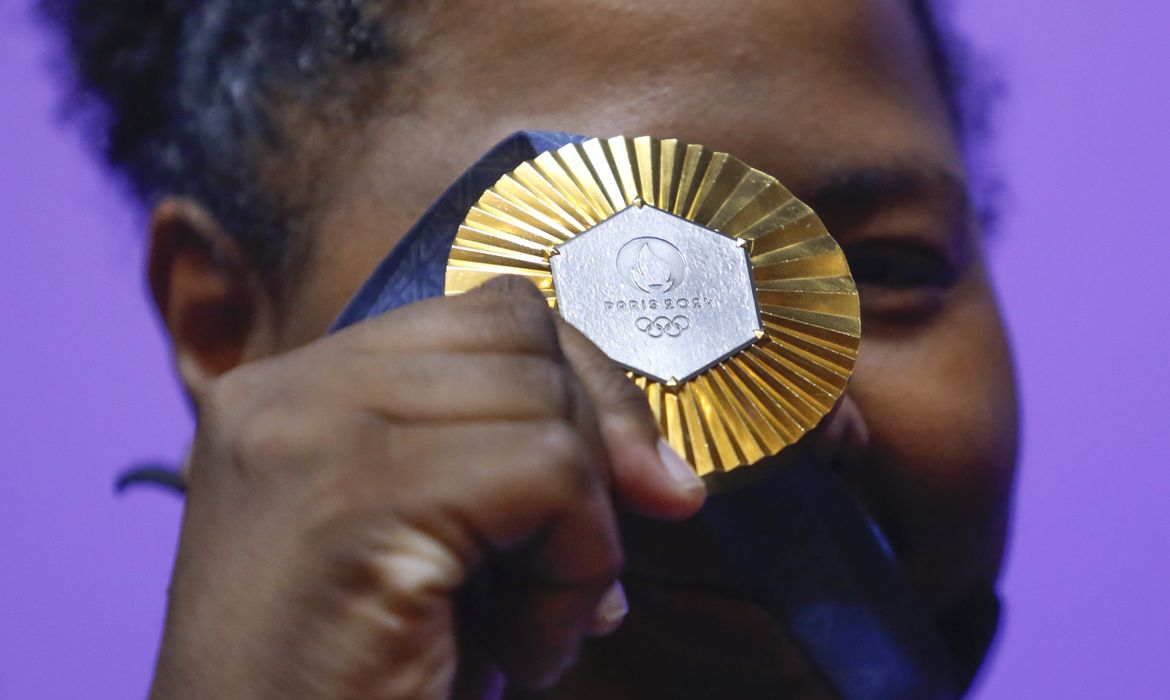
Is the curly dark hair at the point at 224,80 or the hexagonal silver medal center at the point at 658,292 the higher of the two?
the curly dark hair at the point at 224,80

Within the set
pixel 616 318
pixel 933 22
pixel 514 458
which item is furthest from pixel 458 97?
pixel 933 22

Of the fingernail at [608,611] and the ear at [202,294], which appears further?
the ear at [202,294]

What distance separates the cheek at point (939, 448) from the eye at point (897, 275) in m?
0.01

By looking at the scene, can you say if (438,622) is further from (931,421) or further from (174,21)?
(174,21)

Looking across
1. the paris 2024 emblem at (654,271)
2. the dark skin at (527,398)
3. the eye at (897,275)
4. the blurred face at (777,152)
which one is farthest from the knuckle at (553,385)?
the eye at (897,275)

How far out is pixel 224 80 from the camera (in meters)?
0.81

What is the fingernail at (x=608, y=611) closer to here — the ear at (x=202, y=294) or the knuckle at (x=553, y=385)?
the knuckle at (x=553, y=385)

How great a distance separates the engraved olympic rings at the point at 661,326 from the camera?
20.2 inches

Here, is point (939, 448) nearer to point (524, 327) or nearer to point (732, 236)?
point (732, 236)

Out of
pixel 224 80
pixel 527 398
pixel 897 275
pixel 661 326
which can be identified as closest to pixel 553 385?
pixel 527 398

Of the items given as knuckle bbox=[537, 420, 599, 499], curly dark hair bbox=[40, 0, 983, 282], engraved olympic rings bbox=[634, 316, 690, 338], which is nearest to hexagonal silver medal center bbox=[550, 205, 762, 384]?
engraved olympic rings bbox=[634, 316, 690, 338]

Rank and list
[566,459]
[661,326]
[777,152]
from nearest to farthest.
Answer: [566,459]
[661,326]
[777,152]

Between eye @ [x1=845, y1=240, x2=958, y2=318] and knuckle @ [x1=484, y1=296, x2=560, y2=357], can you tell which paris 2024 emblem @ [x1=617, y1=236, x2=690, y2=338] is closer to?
knuckle @ [x1=484, y1=296, x2=560, y2=357]

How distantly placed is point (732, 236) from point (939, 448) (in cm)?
23
